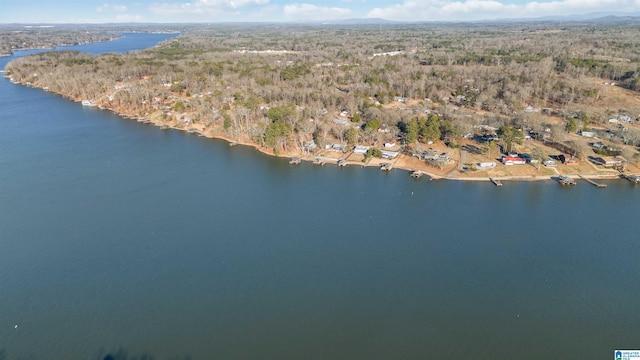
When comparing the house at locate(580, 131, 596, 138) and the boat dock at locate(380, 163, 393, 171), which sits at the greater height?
the house at locate(580, 131, 596, 138)

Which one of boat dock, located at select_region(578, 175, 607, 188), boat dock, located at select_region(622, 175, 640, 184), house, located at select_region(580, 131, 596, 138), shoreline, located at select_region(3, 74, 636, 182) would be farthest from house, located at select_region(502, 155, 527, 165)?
house, located at select_region(580, 131, 596, 138)

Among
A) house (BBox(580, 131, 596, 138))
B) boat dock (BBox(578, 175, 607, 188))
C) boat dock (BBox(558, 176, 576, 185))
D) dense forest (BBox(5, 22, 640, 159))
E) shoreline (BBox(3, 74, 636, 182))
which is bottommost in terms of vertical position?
boat dock (BBox(578, 175, 607, 188))

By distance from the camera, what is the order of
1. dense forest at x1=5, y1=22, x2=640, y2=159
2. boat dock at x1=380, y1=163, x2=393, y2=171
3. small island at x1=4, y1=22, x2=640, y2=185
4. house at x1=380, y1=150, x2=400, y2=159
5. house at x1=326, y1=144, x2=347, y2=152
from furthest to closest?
dense forest at x1=5, y1=22, x2=640, y2=159, house at x1=326, y1=144, x2=347, y2=152, house at x1=380, y1=150, x2=400, y2=159, small island at x1=4, y1=22, x2=640, y2=185, boat dock at x1=380, y1=163, x2=393, y2=171

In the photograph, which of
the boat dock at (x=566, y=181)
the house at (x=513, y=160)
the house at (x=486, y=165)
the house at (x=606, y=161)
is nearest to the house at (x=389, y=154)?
the house at (x=486, y=165)

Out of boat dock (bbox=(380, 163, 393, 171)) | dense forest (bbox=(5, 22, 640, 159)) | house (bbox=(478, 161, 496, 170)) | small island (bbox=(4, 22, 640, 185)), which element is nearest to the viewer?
house (bbox=(478, 161, 496, 170))

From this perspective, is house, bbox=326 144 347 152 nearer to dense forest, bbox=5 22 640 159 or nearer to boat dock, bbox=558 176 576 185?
dense forest, bbox=5 22 640 159

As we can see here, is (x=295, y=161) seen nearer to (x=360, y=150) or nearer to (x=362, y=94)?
(x=360, y=150)

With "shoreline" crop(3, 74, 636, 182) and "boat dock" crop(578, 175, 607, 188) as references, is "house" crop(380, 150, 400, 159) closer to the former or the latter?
"shoreline" crop(3, 74, 636, 182)

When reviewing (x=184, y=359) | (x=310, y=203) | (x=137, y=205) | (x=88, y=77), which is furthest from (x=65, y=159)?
(x=88, y=77)

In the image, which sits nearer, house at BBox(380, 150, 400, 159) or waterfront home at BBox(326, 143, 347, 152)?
house at BBox(380, 150, 400, 159)

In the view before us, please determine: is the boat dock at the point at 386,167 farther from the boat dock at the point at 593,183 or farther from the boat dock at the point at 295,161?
the boat dock at the point at 593,183
